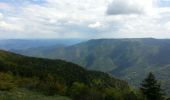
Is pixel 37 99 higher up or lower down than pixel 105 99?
higher up

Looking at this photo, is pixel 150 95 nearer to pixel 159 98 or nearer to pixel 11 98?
pixel 159 98

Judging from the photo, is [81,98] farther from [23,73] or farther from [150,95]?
[23,73]

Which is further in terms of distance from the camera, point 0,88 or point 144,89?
point 144,89

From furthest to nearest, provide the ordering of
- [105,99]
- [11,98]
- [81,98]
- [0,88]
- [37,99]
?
1. [105,99]
2. [81,98]
3. [0,88]
4. [37,99]
5. [11,98]

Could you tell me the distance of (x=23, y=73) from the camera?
175625 mm

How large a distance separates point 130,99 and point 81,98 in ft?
112

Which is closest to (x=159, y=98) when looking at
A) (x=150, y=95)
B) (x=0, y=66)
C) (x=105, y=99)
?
(x=150, y=95)

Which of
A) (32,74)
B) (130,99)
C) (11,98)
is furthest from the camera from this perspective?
(32,74)

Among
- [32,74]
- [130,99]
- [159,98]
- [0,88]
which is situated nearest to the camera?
[0,88]

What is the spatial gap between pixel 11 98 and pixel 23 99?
2.85 meters

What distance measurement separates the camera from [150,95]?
82.8 m

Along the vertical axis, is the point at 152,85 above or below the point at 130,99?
above

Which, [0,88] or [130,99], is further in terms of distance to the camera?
[130,99]

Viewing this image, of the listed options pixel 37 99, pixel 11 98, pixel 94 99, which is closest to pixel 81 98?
pixel 94 99
